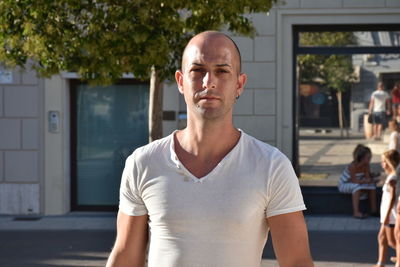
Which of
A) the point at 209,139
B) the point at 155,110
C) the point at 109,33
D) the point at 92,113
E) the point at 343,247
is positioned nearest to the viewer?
the point at 209,139

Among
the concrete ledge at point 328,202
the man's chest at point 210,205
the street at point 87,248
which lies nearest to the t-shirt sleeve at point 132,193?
the man's chest at point 210,205

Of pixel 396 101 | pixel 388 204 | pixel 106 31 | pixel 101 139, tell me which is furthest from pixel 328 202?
pixel 106 31

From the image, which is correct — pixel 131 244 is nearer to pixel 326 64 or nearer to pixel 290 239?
pixel 290 239

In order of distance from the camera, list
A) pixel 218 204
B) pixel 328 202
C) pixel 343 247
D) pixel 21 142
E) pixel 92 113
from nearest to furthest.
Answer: pixel 218 204 → pixel 343 247 → pixel 328 202 → pixel 21 142 → pixel 92 113

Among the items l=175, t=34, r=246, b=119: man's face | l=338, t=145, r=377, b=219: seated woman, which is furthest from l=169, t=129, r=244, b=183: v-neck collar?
l=338, t=145, r=377, b=219: seated woman

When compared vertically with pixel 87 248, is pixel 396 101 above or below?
above

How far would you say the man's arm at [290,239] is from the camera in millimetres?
2752

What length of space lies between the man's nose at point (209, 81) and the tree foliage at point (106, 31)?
5.07m

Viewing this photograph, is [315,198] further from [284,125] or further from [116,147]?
[116,147]

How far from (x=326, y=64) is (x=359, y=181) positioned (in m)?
2.00

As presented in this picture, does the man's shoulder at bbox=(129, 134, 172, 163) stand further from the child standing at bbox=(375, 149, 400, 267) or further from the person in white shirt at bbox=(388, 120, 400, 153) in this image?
the person in white shirt at bbox=(388, 120, 400, 153)

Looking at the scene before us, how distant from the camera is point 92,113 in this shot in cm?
1407

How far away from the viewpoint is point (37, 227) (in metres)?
12.6

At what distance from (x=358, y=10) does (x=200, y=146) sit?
35.1 ft
